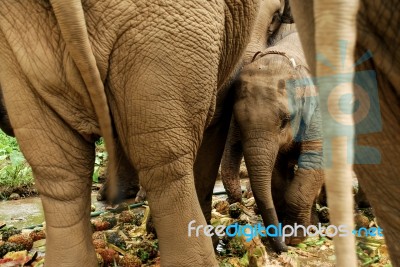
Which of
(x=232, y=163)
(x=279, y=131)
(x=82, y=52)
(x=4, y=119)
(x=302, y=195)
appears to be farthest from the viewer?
(x=232, y=163)

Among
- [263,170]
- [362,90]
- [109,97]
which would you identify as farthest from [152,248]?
[362,90]

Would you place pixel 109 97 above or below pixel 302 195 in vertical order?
above

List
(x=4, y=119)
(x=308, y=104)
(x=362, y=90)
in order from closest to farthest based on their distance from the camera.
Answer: (x=362, y=90) → (x=4, y=119) → (x=308, y=104)

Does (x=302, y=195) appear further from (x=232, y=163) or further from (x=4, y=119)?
(x=4, y=119)

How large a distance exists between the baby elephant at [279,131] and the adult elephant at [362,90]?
1324 mm

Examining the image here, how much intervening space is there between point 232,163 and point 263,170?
0.69m

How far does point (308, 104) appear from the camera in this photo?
275cm

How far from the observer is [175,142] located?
5.04 ft

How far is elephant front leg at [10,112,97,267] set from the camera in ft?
4.94

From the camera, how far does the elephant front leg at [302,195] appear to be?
2646 millimetres

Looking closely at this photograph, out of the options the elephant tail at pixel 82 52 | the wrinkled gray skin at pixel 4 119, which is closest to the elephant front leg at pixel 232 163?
the wrinkled gray skin at pixel 4 119

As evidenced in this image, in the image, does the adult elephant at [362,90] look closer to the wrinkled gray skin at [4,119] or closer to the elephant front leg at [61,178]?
the elephant front leg at [61,178]

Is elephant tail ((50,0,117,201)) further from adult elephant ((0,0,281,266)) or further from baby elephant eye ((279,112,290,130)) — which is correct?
baby elephant eye ((279,112,290,130))

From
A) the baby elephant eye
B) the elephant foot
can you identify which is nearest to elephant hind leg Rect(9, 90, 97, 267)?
the baby elephant eye
